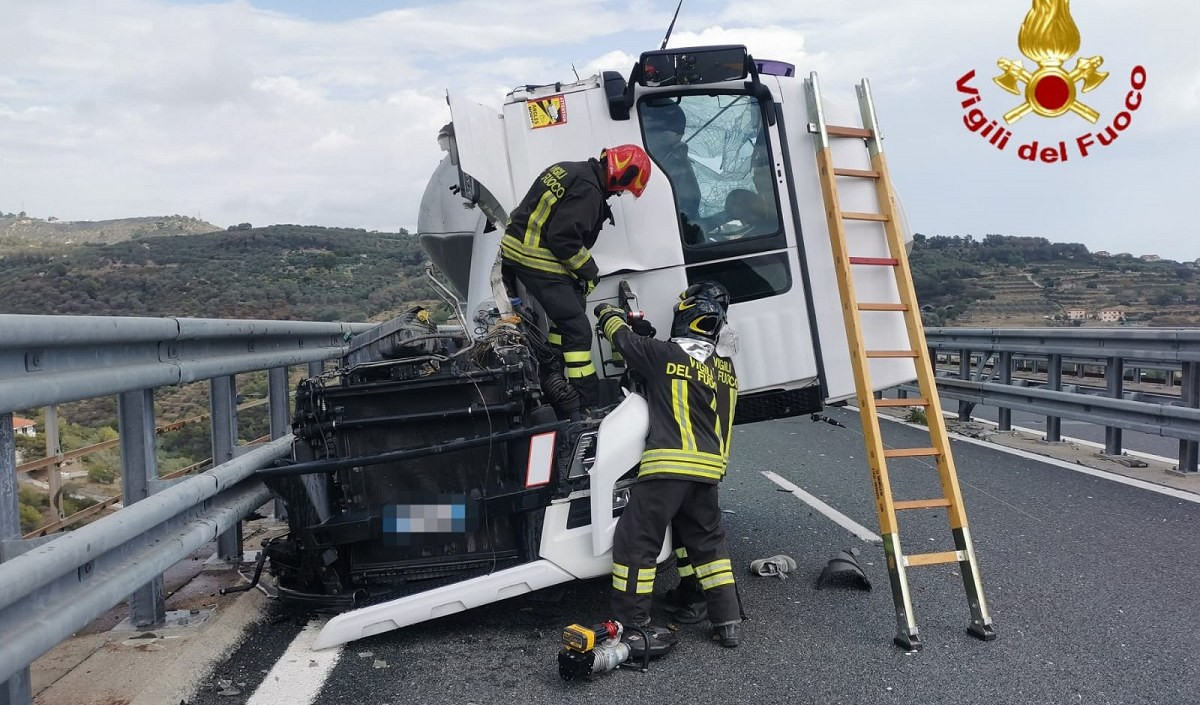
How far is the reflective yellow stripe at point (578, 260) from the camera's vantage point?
480 centimetres

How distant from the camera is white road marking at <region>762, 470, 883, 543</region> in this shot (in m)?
5.50

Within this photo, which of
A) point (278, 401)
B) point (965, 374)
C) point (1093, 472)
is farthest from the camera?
point (965, 374)

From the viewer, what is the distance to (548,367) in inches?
195

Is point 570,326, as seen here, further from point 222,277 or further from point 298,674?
point 222,277

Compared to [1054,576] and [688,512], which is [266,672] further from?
[1054,576]

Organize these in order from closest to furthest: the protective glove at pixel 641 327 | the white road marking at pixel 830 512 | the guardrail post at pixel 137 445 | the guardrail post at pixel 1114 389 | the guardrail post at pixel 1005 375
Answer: the guardrail post at pixel 137 445 → the protective glove at pixel 641 327 → the white road marking at pixel 830 512 → the guardrail post at pixel 1114 389 → the guardrail post at pixel 1005 375

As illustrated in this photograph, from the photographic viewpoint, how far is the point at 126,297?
2438 centimetres

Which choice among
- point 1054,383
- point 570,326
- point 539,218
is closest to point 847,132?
point 539,218

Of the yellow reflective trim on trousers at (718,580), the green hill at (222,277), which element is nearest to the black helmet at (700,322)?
the yellow reflective trim on trousers at (718,580)

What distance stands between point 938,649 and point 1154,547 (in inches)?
85.5

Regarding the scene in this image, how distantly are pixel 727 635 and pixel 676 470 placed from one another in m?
0.74

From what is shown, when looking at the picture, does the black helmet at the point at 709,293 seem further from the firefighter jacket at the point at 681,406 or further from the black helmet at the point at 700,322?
the firefighter jacket at the point at 681,406

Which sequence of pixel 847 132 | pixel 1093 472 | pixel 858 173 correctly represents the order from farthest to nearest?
pixel 1093 472
pixel 847 132
pixel 858 173

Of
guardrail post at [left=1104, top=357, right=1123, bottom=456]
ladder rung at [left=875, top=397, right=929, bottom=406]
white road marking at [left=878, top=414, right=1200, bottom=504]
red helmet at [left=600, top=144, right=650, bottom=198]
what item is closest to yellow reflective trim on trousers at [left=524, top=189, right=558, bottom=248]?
red helmet at [left=600, top=144, right=650, bottom=198]
